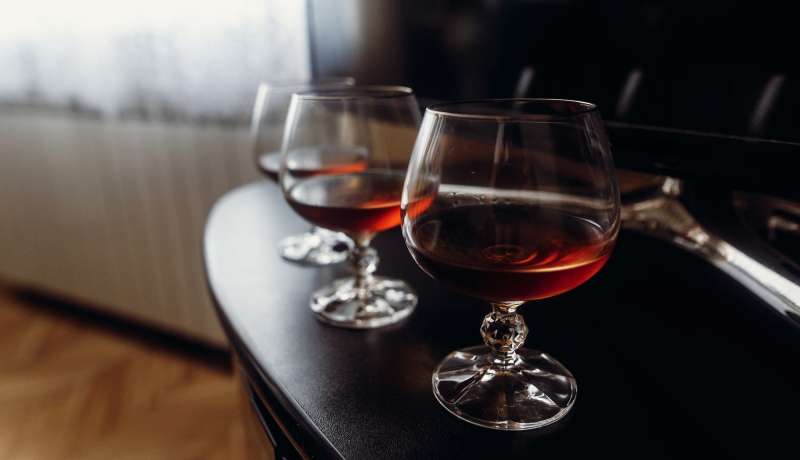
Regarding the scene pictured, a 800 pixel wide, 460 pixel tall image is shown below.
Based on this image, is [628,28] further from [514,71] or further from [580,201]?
[580,201]

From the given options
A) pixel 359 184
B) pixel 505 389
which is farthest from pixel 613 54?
pixel 505 389

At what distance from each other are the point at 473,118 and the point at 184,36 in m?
1.39

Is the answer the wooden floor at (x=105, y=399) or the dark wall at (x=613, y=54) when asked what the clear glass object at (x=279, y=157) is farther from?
the wooden floor at (x=105, y=399)

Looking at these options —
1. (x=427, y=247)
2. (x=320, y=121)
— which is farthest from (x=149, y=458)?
(x=427, y=247)

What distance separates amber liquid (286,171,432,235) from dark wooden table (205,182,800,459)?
0.08m

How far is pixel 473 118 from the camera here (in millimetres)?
355

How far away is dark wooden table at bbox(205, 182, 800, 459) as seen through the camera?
37cm

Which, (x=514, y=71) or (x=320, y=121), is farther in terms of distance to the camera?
(x=514, y=71)

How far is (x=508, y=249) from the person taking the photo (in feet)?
1.30

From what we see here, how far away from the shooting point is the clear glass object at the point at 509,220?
1.18 feet

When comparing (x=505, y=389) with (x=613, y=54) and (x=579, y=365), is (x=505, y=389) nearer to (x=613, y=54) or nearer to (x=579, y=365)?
(x=579, y=365)

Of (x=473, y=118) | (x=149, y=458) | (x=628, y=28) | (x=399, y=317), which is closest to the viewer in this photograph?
(x=473, y=118)

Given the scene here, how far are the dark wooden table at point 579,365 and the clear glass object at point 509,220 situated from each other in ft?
0.07

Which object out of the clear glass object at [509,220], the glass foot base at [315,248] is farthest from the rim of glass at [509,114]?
the glass foot base at [315,248]
